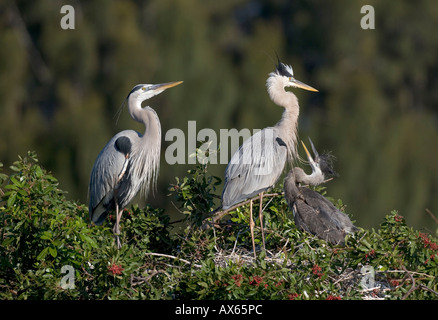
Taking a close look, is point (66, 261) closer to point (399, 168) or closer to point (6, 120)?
point (6, 120)

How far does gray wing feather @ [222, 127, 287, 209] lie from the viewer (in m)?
6.01

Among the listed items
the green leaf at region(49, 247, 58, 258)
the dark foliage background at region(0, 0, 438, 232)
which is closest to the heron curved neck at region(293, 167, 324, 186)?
the green leaf at region(49, 247, 58, 258)

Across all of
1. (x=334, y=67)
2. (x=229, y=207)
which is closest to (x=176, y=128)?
(x=334, y=67)

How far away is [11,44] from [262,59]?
17.2 feet

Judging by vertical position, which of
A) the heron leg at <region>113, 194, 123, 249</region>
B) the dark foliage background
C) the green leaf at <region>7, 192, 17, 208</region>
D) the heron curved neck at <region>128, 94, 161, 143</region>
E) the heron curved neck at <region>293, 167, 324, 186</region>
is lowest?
the heron leg at <region>113, 194, 123, 249</region>

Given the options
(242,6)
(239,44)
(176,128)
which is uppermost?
(242,6)

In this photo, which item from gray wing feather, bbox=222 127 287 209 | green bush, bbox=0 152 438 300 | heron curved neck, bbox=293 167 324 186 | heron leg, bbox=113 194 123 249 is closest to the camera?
green bush, bbox=0 152 438 300

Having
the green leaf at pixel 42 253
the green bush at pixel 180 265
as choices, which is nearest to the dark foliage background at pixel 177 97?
the green bush at pixel 180 265

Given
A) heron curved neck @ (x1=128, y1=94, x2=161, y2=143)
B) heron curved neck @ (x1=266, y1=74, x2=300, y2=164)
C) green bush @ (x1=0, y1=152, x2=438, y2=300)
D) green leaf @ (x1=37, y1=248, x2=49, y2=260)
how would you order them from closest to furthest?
green bush @ (x1=0, y1=152, x2=438, y2=300) → green leaf @ (x1=37, y1=248, x2=49, y2=260) → heron curved neck @ (x1=128, y1=94, x2=161, y2=143) → heron curved neck @ (x1=266, y1=74, x2=300, y2=164)

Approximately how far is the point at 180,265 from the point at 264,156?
1.50 meters

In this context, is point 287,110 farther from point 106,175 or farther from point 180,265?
point 180,265

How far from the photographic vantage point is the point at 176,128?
1427 centimetres

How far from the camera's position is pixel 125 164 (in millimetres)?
6410

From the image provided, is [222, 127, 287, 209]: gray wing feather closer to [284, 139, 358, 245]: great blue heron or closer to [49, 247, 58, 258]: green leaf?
[284, 139, 358, 245]: great blue heron
